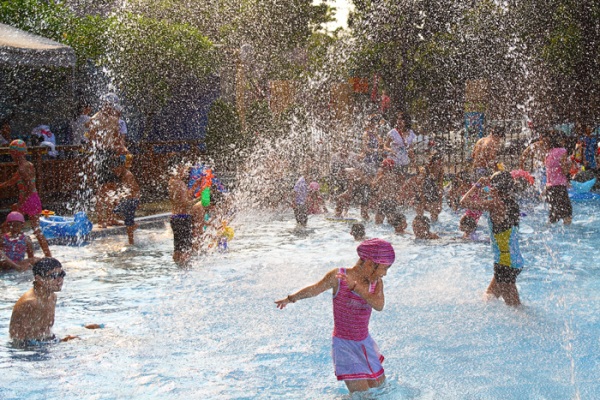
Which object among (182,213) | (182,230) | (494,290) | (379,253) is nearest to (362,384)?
(379,253)

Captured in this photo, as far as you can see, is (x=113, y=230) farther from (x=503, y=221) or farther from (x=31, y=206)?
(x=503, y=221)

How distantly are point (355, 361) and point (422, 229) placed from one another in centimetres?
693

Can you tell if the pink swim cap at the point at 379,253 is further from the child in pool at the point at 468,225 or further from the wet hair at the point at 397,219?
the wet hair at the point at 397,219

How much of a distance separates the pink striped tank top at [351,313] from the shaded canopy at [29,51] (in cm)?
1033

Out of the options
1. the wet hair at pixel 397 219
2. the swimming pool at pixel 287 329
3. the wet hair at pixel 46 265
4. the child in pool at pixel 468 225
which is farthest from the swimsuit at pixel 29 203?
the child in pool at pixel 468 225

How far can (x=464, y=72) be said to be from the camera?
28.6 meters

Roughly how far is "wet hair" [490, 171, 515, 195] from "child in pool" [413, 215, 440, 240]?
4.50 meters

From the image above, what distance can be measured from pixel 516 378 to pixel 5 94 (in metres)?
16.0

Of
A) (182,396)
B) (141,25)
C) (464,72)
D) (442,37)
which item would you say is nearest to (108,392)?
(182,396)

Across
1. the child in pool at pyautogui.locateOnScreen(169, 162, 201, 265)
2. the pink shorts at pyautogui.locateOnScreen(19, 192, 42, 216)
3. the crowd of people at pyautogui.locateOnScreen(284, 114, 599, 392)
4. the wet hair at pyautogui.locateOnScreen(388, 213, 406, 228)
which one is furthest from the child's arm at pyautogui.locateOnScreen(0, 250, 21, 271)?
the wet hair at pyautogui.locateOnScreen(388, 213, 406, 228)

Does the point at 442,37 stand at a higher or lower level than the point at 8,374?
higher

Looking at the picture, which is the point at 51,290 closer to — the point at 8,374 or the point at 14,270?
the point at 8,374

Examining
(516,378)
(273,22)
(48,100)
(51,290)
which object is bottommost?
(516,378)

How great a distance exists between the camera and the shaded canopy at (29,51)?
1317 centimetres
